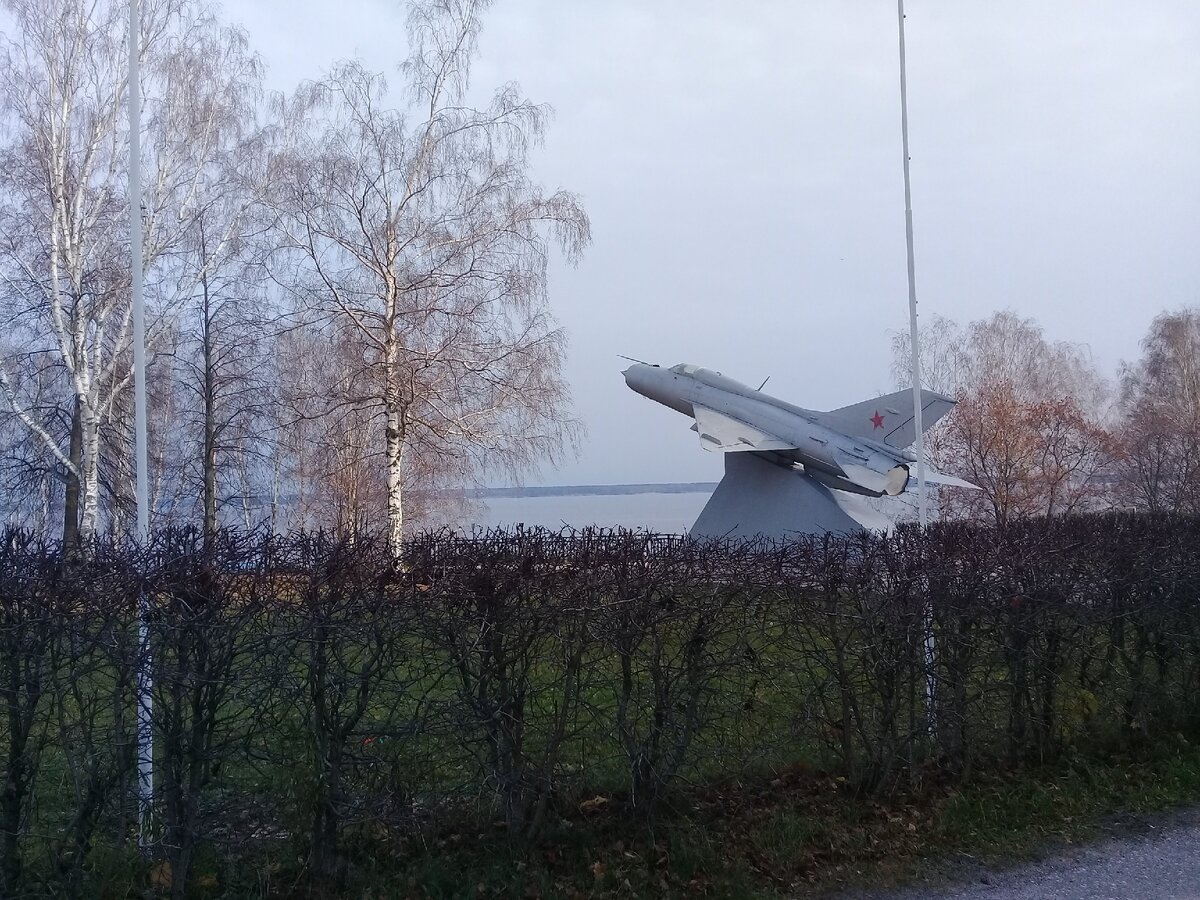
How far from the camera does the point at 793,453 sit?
1820 centimetres

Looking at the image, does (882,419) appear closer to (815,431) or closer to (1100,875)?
(815,431)

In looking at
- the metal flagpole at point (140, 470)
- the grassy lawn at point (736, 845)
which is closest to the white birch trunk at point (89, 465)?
the metal flagpole at point (140, 470)

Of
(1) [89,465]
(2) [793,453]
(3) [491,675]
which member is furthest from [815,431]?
(3) [491,675]

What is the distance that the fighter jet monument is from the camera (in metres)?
17.5

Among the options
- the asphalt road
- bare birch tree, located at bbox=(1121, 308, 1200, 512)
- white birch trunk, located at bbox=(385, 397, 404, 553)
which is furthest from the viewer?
bare birch tree, located at bbox=(1121, 308, 1200, 512)

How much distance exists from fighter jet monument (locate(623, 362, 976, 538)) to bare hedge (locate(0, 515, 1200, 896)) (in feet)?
Answer: 36.5

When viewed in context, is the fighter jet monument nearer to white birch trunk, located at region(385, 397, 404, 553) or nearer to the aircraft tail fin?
the aircraft tail fin

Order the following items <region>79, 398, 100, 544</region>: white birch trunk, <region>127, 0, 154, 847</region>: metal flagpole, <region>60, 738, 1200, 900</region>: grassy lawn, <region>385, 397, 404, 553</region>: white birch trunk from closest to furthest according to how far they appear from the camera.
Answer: <region>127, 0, 154, 847</region>: metal flagpole, <region>60, 738, 1200, 900</region>: grassy lawn, <region>79, 398, 100, 544</region>: white birch trunk, <region>385, 397, 404, 553</region>: white birch trunk

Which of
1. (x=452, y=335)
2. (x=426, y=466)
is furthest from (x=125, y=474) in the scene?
(x=452, y=335)

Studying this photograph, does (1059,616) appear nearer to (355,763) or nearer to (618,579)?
(618,579)

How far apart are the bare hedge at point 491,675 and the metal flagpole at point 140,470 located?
0.05 m

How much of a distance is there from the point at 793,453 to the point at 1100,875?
1324 cm

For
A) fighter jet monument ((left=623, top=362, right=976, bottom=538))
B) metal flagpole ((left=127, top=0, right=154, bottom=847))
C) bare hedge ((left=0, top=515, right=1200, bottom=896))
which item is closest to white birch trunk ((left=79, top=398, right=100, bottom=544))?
fighter jet monument ((left=623, top=362, right=976, bottom=538))

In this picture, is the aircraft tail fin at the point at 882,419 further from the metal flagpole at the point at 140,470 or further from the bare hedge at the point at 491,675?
the metal flagpole at the point at 140,470
